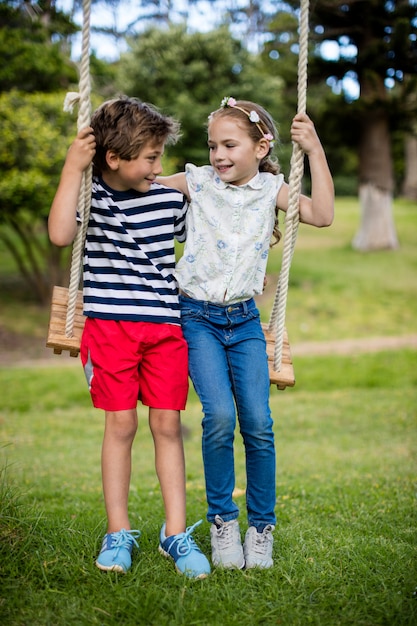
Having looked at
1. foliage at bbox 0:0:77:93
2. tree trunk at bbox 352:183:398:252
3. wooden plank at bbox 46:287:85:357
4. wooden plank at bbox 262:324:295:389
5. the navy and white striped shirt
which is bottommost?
wooden plank at bbox 262:324:295:389

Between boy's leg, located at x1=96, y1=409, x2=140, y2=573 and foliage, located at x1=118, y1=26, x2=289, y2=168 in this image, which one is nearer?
boy's leg, located at x1=96, y1=409, x2=140, y2=573

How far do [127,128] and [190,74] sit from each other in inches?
563

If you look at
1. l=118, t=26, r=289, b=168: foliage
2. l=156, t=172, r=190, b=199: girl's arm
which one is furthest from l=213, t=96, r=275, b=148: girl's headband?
l=118, t=26, r=289, b=168: foliage

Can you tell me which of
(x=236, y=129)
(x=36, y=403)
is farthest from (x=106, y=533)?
(x=36, y=403)

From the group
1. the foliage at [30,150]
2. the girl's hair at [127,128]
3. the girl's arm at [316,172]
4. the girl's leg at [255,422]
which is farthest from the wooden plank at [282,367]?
the foliage at [30,150]

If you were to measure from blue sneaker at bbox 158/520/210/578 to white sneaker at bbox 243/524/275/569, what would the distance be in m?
0.20

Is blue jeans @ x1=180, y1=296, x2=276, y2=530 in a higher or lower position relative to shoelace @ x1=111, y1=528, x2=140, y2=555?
higher

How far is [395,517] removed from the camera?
3631mm

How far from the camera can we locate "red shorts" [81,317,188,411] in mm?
2816

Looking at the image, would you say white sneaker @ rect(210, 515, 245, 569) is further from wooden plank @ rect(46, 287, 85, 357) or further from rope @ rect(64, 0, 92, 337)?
rope @ rect(64, 0, 92, 337)

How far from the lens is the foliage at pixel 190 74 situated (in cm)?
1627

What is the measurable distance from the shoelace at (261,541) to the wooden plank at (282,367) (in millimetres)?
609

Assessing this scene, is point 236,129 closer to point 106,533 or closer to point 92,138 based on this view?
point 92,138

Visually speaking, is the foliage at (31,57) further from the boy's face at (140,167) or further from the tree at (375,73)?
the boy's face at (140,167)
